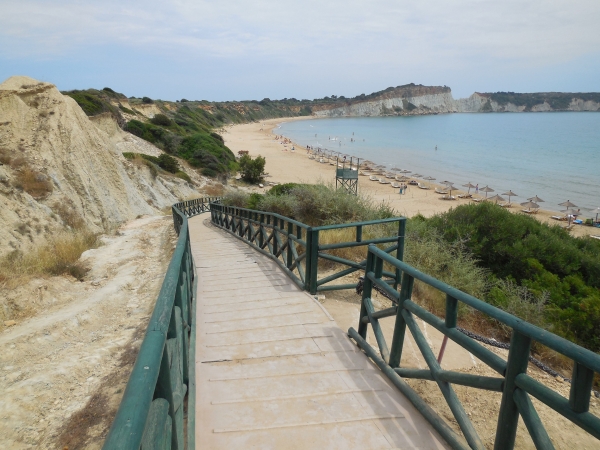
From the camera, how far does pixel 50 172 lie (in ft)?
Answer: 43.3

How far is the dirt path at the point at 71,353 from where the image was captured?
139 inches

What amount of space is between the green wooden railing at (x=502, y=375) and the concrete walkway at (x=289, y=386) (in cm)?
17

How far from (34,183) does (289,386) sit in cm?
1220

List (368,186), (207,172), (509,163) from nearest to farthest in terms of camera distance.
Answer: (207,172), (368,186), (509,163)

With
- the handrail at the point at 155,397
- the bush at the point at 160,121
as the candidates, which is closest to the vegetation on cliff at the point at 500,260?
the handrail at the point at 155,397

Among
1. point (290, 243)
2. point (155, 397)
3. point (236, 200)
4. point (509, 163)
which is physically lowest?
point (509, 163)

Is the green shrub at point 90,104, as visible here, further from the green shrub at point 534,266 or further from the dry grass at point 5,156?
the green shrub at point 534,266

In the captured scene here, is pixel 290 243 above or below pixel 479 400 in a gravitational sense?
above

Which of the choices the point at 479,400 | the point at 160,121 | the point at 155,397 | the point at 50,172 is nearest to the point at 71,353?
the point at 155,397

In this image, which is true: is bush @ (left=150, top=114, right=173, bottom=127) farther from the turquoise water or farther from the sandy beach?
the turquoise water

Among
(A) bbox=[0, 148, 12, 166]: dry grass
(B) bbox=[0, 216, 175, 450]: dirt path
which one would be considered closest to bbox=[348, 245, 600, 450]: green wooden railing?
(B) bbox=[0, 216, 175, 450]: dirt path

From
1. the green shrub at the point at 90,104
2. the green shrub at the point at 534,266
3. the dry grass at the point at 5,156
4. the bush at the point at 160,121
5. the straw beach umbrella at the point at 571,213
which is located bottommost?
the straw beach umbrella at the point at 571,213

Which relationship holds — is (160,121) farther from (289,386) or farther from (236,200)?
(289,386)

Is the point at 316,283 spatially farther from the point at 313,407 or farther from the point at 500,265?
the point at 500,265
